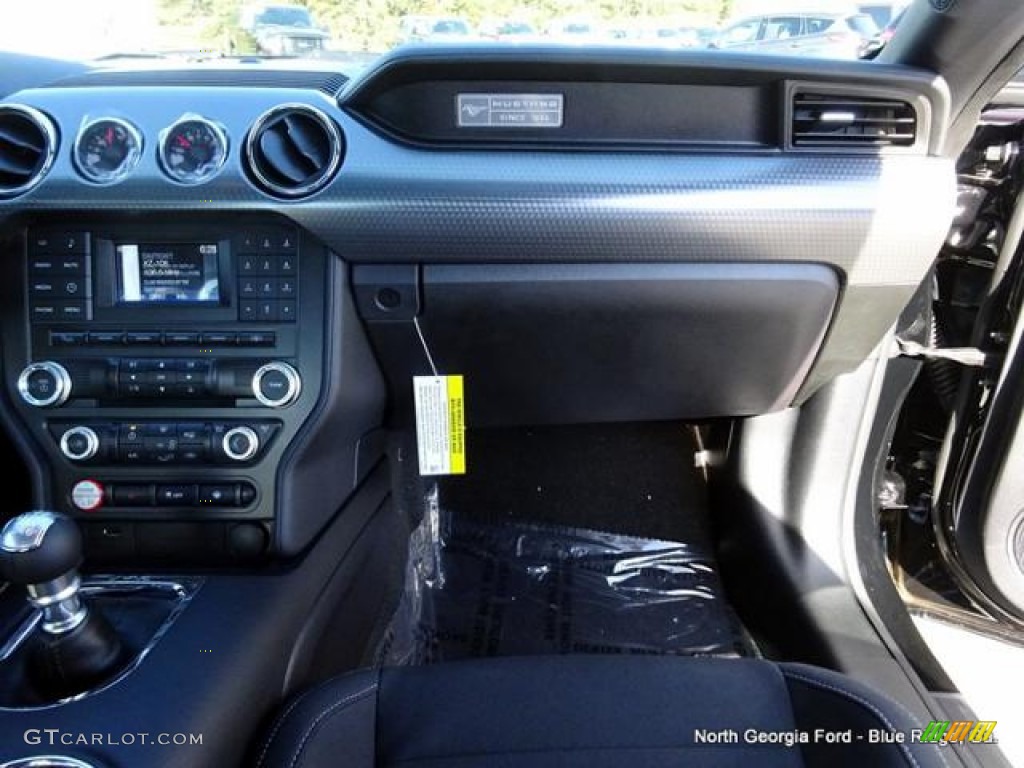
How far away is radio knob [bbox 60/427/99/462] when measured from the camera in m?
1.23

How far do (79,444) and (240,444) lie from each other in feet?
0.81

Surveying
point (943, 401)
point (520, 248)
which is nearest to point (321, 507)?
point (520, 248)

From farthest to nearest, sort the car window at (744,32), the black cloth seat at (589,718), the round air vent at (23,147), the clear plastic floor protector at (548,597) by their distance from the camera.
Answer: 1. the clear plastic floor protector at (548,597)
2. the car window at (744,32)
3. the round air vent at (23,147)
4. the black cloth seat at (589,718)

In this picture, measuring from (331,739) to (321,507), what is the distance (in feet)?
1.47

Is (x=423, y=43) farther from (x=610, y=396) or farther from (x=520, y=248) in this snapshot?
(x=610, y=396)

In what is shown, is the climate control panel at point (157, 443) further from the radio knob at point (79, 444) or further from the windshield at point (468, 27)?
the windshield at point (468, 27)

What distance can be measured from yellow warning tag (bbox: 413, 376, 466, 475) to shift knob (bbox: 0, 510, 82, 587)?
0.59 metres

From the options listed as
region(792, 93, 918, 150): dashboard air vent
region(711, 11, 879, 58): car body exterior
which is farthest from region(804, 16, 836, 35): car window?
region(792, 93, 918, 150): dashboard air vent

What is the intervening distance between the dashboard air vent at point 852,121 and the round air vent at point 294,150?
738 millimetres

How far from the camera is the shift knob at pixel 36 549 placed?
850 millimetres

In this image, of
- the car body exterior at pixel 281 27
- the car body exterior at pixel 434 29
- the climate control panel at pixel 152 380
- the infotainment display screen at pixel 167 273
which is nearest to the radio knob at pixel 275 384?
the climate control panel at pixel 152 380

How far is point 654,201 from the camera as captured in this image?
1258 millimetres

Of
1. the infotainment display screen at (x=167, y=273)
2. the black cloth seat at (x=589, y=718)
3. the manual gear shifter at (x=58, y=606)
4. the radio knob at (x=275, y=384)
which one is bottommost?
the black cloth seat at (x=589, y=718)

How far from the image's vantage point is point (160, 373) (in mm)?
1219
